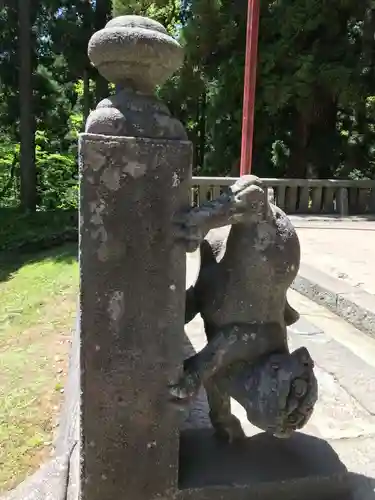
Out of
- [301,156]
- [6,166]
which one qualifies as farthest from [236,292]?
[6,166]

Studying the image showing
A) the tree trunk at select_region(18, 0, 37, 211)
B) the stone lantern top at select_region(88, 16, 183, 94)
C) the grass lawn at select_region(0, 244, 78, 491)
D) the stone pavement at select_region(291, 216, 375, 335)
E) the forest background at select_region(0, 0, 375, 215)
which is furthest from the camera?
the tree trunk at select_region(18, 0, 37, 211)

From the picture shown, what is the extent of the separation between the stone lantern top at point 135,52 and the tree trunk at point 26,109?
10.4 m

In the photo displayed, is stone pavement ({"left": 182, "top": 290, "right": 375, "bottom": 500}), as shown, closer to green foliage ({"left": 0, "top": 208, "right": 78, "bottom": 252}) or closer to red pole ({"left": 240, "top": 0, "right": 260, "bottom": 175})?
red pole ({"left": 240, "top": 0, "right": 260, "bottom": 175})

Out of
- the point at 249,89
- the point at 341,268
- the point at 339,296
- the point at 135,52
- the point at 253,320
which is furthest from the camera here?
the point at 249,89

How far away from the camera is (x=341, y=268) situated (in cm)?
455

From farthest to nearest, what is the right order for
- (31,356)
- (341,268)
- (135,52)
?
(341,268) < (31,356) < (135,52)

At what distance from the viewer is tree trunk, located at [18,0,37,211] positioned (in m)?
10.9

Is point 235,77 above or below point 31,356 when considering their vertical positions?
above

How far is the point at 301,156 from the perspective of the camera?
9.81 m

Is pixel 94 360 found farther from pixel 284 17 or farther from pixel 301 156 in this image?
pixel 301 156

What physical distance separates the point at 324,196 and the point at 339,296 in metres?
5.11

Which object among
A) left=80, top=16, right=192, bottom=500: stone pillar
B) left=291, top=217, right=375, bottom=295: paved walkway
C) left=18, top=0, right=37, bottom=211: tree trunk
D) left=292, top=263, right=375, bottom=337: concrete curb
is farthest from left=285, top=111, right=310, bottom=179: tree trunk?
left=80, top=16, right=192, bottom=500: stone pillar

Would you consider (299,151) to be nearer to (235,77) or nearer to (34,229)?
(235,77)

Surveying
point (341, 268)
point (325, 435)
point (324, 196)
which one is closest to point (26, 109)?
point (324, 196)
